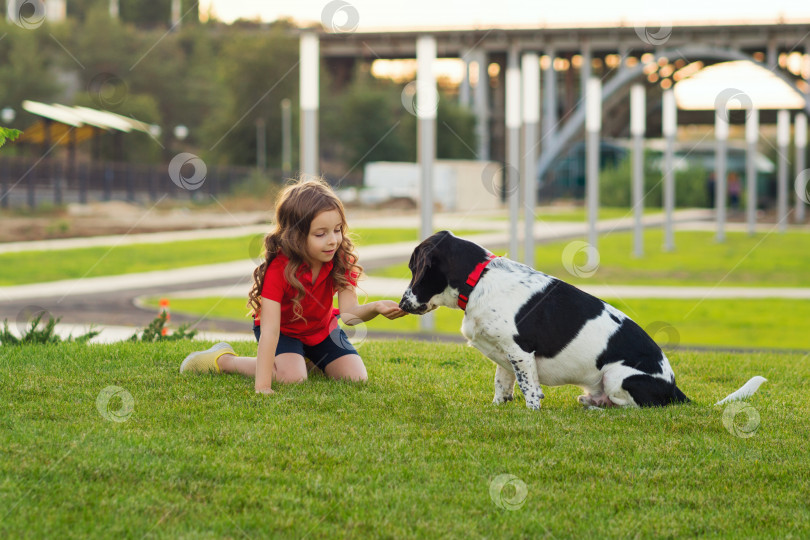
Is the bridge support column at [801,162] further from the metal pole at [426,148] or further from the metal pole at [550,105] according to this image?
the metal pole at [426,148]

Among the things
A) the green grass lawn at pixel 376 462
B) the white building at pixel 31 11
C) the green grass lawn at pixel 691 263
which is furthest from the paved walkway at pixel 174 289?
the white building at pixel 31 11

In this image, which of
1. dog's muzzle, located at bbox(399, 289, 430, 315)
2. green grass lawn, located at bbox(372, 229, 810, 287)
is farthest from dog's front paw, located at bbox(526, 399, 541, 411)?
green grass lawn, located at bbox(372, 229, 810, 287)

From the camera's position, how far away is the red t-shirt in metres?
5.89

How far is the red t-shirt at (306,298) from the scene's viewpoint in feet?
19.3

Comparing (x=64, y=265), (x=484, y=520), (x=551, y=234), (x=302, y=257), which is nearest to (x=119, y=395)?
(x=302, y=257)

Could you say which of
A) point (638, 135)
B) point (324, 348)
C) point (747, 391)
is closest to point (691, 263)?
point (638, 135)

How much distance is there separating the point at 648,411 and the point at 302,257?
234 centimetres

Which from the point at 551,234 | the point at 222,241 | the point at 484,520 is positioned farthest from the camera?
the point at 551,234

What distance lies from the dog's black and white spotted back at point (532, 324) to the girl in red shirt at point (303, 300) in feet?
1.23

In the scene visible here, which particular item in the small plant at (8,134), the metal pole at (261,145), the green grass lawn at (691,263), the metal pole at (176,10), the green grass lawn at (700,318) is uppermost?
the metal pole at (176,10)

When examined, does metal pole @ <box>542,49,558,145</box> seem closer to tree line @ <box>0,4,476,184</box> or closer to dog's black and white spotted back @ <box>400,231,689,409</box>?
tree line @ <box>0,4,476,184</box>

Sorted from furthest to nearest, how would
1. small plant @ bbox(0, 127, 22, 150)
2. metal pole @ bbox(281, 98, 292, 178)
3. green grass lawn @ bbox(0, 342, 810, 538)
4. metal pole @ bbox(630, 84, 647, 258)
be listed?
metal pole @ bbox(281, 98, 292, 178)
metal pole @ bbox(630, 84, 647, 258)
small plant @ bbox(0, 127, 22, 150)
green grass lawn @ bbox(0, 342, 810, 538)

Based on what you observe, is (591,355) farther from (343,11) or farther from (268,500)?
Answer: (343,11)

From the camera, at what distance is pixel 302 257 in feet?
19.4
